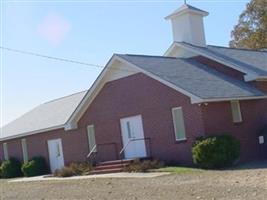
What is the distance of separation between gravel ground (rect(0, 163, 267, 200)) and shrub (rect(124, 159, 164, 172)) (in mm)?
1928

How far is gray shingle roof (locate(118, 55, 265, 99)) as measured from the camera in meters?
22.9

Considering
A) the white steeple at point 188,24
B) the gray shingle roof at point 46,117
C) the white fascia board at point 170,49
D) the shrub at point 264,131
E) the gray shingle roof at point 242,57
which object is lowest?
the shrub at point 264,131

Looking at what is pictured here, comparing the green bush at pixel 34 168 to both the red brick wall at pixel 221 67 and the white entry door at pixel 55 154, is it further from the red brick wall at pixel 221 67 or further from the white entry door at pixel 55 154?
the red brick wall at pixel 221 67

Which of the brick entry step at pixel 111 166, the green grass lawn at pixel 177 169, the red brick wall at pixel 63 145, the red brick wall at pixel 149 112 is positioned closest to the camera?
the green grass lawn at pixel 177 169

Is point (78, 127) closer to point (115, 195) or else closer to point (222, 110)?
point (222, 110)

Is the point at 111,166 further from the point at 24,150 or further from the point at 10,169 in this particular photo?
the point at 24,150

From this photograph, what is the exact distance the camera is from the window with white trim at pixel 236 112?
24047 millimetres

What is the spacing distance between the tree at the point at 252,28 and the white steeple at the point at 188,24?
1856 centimetres

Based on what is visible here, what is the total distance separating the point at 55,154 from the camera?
31922 mm

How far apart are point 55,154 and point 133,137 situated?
25.5 ft

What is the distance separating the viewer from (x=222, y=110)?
2334cm

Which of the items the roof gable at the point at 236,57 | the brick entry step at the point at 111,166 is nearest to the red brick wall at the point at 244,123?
the roof gable at the point at 236,57

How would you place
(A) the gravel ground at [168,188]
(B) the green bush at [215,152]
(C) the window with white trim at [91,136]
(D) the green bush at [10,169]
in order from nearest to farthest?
(A) the gravel ground at [168,188] → (B) the green bush at [215,152] → (C) the window with white trim at [91,136] → (D) the green bush at [10,169]

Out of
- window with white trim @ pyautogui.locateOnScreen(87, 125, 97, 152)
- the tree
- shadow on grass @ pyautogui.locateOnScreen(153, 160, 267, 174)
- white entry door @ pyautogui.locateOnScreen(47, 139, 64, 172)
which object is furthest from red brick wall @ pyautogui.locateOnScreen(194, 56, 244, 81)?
the tree
